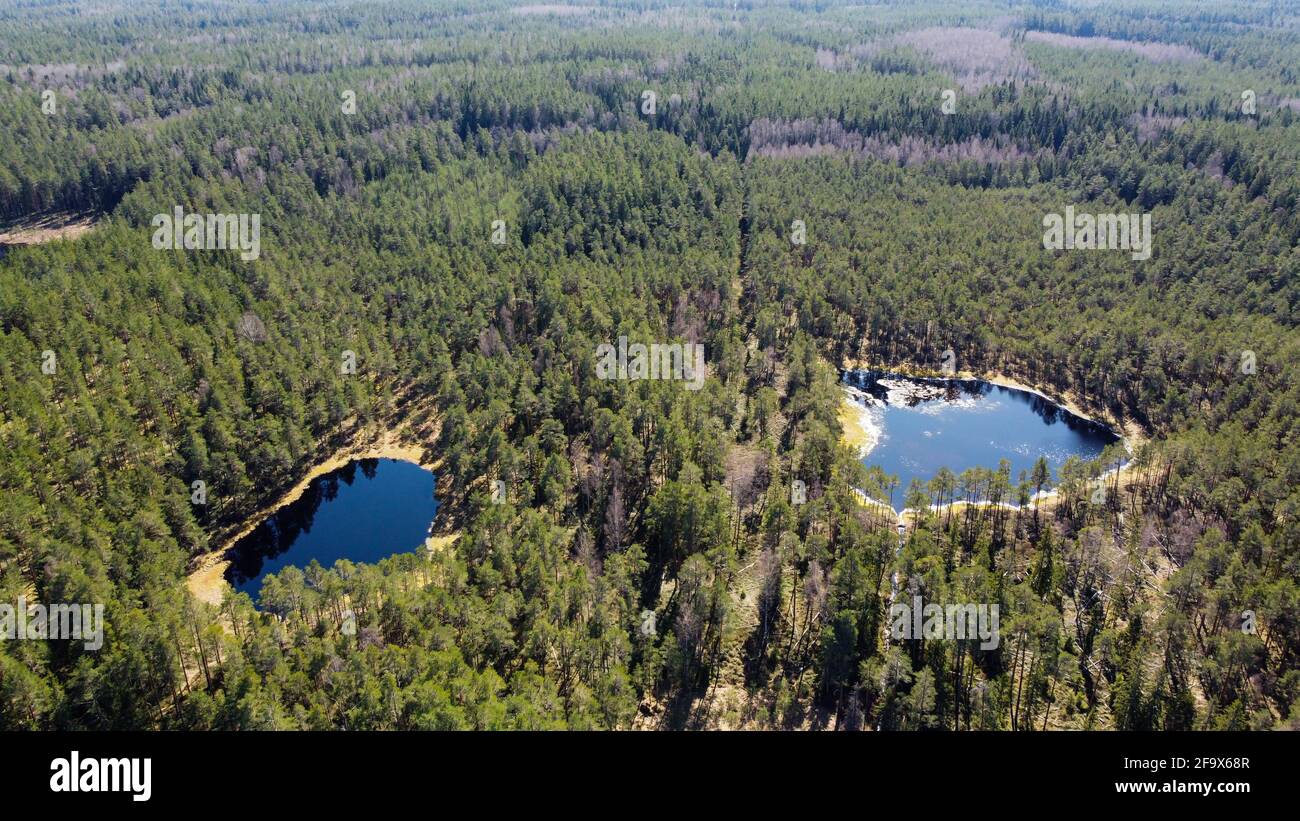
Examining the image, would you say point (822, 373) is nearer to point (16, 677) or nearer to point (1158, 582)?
point (1158, 582)

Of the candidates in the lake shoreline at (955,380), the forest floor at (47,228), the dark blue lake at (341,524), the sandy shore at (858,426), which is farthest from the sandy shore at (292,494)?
the forest floor at (47,228)

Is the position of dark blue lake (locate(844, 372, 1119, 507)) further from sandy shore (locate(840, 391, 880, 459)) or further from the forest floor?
the forest floor

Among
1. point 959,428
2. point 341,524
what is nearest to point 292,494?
point 341,524

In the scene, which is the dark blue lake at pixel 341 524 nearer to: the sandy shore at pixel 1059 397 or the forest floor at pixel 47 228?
the sandy shore at pixel 1059 397

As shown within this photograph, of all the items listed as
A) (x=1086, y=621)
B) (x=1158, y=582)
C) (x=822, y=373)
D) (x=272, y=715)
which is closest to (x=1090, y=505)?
(x=1158, y=582)

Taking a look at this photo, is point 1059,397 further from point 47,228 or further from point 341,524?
point 47,228

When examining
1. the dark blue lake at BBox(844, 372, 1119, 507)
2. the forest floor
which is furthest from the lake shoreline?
the forest floor

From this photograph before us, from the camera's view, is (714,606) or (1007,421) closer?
(714,606)

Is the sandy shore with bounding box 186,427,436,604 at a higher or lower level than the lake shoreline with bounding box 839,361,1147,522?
lower
